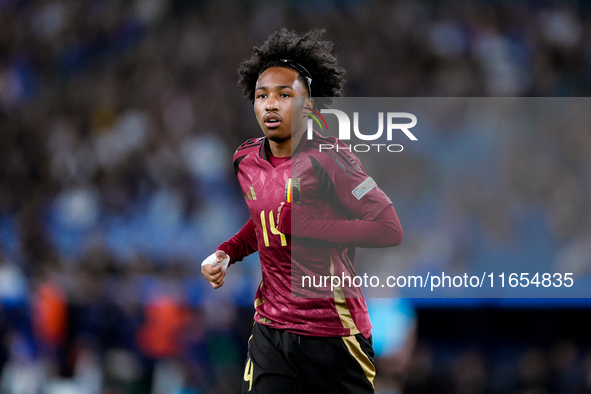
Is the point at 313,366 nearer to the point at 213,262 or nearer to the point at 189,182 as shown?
the point at 213,262

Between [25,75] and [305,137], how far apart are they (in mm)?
6170

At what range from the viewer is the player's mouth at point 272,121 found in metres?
2.54

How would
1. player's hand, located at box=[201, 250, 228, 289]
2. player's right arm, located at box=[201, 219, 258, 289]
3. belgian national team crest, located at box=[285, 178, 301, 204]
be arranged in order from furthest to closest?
player's right arm, located at box=[201, 219, 258, 289], player's hand, located at box=[201, 250, 228, 289], belgian national team crest, located at box=[285, 178, 301, 204]

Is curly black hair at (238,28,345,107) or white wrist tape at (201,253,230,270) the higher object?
curly black hair at (238,28,345,107)

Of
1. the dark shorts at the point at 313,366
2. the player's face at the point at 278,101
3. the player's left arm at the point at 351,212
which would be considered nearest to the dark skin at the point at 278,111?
the player's face at the point at 278,101

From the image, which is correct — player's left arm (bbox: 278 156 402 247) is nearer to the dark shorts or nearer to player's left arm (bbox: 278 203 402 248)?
player's left arm (bbox: 278 203 402 248)

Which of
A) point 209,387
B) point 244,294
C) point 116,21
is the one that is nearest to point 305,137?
point 244,294

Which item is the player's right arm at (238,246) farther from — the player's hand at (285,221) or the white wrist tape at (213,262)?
the player's hand at (285,221)

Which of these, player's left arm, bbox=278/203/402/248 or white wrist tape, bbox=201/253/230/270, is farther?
white wrist tape, bbox=201/253/230/270

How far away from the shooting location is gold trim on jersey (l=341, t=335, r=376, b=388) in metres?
2.46

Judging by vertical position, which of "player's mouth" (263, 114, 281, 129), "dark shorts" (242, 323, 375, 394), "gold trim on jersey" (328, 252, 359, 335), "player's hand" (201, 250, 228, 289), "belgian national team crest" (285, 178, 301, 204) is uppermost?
"player's mouth" (263, 114, 281, 129)

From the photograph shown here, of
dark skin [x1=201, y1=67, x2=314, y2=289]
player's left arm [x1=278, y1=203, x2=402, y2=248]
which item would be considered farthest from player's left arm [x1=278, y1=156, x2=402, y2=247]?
dark skin [x1=201, y1=67, x2=314, y2=289]

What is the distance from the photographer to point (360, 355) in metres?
2.47

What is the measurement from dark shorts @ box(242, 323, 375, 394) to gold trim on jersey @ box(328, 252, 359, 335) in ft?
0.13
